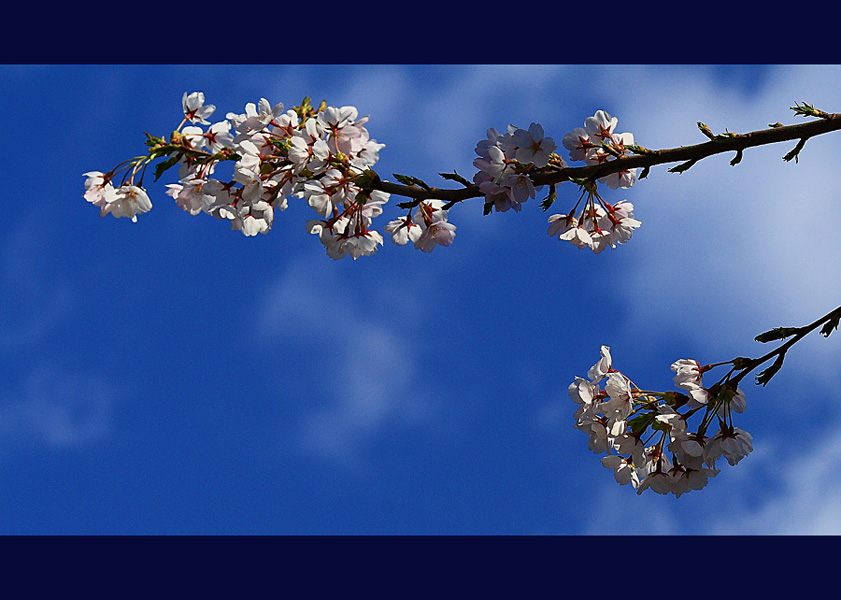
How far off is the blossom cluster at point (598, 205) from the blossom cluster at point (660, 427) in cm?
51

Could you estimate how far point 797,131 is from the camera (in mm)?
2879

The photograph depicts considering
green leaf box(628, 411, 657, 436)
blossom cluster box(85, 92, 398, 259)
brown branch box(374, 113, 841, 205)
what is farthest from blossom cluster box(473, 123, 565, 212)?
green leaf box(628, 411, 657, 436)

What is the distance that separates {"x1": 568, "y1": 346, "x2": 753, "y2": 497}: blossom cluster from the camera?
9.57ft

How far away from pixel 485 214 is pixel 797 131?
127 centimetres

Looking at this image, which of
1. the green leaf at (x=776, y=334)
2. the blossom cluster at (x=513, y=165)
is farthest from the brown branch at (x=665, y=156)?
the green leaf at (x=776, y=334)

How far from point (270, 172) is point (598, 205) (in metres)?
1.46

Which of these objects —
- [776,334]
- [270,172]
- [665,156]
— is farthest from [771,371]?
[270,172]

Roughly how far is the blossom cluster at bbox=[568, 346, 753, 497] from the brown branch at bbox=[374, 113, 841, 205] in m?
0.83

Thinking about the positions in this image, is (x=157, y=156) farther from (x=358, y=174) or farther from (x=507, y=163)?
(x=507, y=163)

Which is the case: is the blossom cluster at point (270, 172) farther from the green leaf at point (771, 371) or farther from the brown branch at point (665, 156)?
the green leaf at point (771, 371)

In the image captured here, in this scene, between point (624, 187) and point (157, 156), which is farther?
point (624, 187)

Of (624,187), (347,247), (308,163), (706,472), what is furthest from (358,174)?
(706,472)

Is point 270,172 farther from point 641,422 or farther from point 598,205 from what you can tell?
point 641,422

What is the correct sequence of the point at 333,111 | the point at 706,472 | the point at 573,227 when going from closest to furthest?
the point at 333,111, the point at 706,472, the point at 573,227
